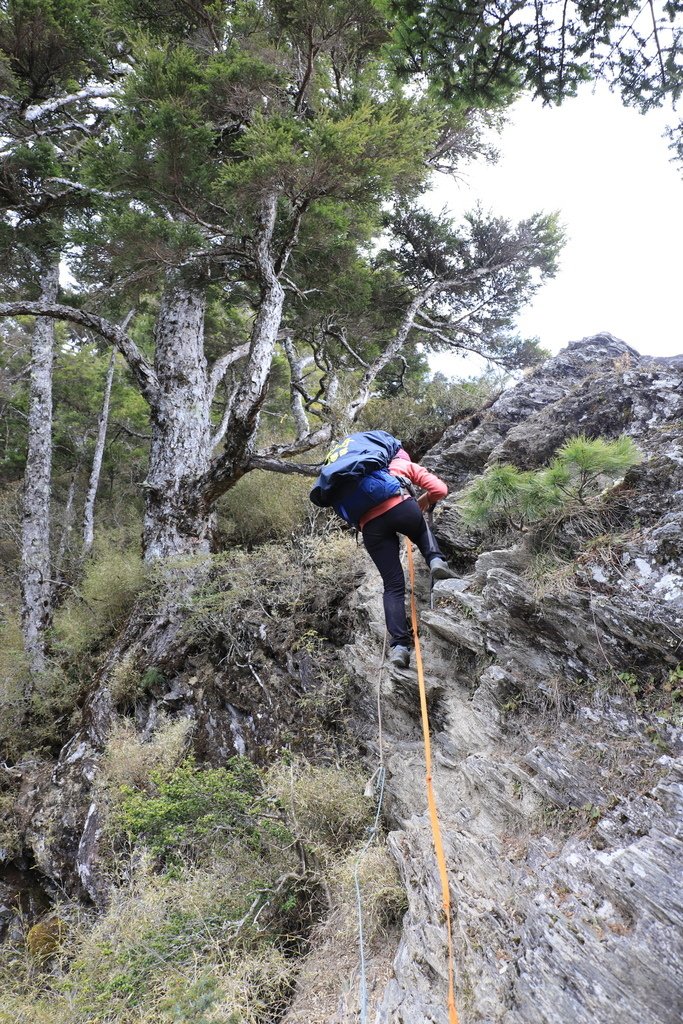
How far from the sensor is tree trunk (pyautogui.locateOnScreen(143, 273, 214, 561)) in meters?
7.13

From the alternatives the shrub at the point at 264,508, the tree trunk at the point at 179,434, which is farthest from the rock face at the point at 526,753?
the shrub at the point at 264,508

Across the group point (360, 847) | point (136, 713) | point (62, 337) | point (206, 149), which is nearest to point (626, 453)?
point (360, 847)

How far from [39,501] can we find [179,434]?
316 centimetres

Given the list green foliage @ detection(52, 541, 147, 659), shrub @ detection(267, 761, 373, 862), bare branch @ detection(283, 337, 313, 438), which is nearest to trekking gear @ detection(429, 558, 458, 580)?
shrub @ detection(267, 761, 373, 862)

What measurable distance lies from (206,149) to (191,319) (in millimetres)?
2435

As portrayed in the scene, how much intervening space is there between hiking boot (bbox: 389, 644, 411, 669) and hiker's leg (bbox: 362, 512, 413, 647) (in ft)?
0.20

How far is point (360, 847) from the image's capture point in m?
4.08

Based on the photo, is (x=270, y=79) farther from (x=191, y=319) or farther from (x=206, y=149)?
(x=191, y=319)

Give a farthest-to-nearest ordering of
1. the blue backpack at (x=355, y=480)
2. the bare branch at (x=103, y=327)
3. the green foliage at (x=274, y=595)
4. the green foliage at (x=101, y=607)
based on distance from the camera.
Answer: the green foliage at (x=101, y=607) < the bare branch at (x=103, y=327) < the green foliage at (x=274, y=595) < the blue backpack at (x=355, y=480)

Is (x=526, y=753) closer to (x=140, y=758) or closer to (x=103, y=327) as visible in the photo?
(x=140, y=758)

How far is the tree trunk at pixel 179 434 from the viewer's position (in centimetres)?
713

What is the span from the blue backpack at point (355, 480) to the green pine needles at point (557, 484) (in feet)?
2.53

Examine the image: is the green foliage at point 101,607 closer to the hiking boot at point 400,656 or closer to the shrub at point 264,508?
the shrub at point 264,508

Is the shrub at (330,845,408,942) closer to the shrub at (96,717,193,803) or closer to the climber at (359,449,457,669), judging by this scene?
the climber at (359,449,457,669)
